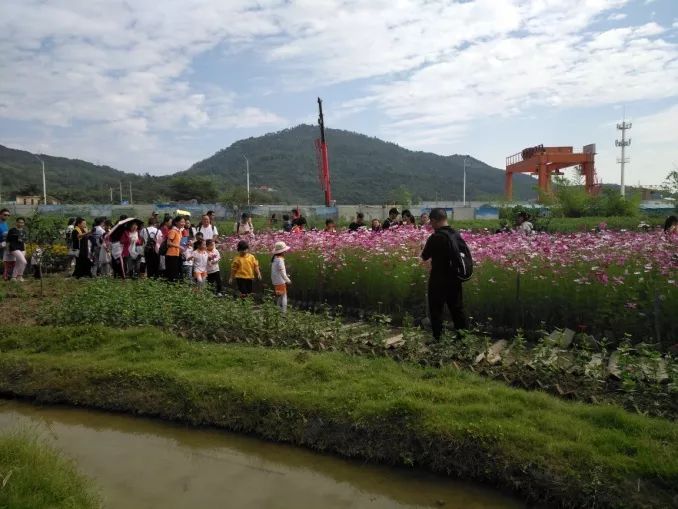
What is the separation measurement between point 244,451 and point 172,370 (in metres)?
1.58

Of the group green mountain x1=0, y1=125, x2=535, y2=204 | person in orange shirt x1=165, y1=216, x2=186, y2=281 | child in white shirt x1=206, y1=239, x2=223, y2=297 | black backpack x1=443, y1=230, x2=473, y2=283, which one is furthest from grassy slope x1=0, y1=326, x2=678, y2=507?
green mountain x1=0, y1=125, x2=535, y2=204

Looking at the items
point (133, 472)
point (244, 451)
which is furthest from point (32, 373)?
point (244, 451)

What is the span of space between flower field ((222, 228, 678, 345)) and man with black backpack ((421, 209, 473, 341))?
1.07 m

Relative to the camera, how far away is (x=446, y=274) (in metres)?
6.88

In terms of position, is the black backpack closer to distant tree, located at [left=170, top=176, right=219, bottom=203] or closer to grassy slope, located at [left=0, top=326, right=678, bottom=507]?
grassy slope, located at [left=0, top=326, right=678, bottom=507]

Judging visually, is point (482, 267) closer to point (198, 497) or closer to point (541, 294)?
point (541, 294)

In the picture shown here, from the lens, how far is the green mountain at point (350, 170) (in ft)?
360

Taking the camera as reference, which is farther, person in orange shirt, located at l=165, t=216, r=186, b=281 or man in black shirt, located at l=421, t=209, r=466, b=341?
person in orange shirt, located at l=165, t=216, r=186, b=281

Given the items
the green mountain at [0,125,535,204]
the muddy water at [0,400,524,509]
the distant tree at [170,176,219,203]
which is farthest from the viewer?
the green mountain at [0,125,535,204]

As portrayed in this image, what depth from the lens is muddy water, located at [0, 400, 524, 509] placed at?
4141mm

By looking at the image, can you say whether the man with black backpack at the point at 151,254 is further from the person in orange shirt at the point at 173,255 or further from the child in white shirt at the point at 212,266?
the child in white shirt at the point at 212,266

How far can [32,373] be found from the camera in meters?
6.54

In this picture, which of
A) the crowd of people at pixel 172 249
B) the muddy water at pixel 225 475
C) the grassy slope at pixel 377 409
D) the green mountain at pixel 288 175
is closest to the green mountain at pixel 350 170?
the green mountain at pixel 288 175

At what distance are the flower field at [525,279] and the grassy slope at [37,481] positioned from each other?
5.16m
